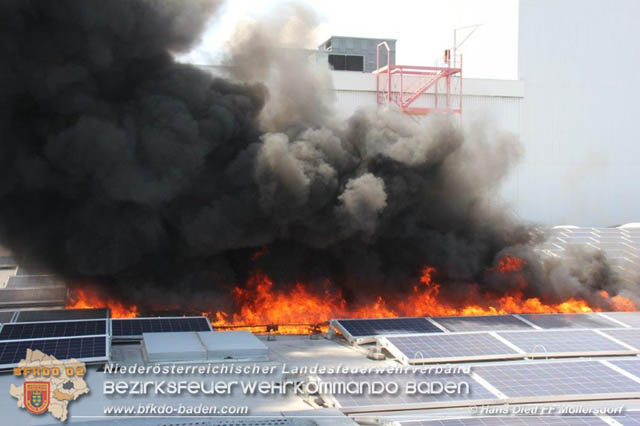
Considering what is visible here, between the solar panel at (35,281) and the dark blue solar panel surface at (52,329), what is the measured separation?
6.35 metres

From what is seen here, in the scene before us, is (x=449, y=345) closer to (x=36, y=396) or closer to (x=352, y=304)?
(x=352, y=304)

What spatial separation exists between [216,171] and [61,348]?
9756 mm

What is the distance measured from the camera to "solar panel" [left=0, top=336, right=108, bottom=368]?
50.1ft

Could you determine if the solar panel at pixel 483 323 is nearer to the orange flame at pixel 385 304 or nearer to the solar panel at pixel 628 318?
the solar panel at pixel 628 318

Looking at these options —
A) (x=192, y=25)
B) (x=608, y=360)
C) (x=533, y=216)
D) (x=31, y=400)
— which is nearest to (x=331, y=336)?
(x=608, y=360)

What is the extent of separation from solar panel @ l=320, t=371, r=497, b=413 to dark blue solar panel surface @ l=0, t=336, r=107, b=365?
5101mm

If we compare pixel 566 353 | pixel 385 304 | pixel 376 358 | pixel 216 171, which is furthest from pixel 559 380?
pixel 216 171

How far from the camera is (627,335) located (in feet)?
61.4

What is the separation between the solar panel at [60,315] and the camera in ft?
65.0

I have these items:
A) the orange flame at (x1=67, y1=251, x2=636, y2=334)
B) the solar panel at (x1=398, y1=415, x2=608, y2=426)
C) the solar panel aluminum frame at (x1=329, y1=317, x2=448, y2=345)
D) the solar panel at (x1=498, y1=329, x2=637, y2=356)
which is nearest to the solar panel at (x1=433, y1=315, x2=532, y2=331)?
the solar panel aluminum frame at (x1=329, y1=317, x2=448, y2=345)

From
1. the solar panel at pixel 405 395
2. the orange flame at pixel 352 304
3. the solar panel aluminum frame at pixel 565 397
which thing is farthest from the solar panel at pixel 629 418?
the orange flame at pixel 352 304

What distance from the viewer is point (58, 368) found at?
566 inches

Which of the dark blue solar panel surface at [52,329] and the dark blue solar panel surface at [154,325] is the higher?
the dark blue solar panel surface at [52,329]

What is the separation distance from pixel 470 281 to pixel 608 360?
949cm
